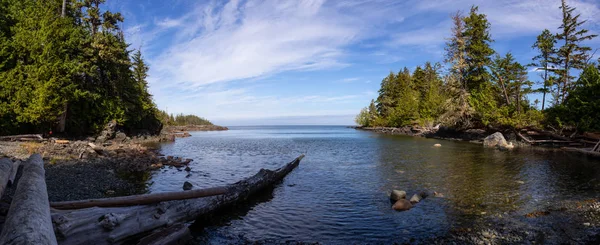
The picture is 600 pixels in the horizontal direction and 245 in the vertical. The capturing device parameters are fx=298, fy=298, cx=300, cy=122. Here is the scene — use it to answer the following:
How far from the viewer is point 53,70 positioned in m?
27.1

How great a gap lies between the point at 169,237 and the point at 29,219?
3.15 m

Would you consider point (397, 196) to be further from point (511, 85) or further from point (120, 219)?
point (511, 85)

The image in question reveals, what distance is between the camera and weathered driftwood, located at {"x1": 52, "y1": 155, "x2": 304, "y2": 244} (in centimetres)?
572

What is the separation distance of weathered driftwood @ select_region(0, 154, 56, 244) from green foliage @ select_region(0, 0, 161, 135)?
26.3 m

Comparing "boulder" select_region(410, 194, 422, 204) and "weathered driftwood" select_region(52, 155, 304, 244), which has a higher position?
"weathered driftwood" select_region(52, 155, 304, 244)

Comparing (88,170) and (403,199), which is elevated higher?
(88,170)

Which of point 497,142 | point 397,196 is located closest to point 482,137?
point 497,142

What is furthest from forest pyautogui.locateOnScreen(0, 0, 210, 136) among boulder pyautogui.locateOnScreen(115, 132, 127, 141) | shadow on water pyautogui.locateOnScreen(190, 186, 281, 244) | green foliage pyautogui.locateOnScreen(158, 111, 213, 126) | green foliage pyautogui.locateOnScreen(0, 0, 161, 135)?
green foliage pyautogui.locateOnScreen(158, 111, 213, 126)

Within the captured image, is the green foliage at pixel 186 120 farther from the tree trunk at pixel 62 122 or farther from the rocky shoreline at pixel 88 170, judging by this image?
the rocky shoreline at pixel 88 170

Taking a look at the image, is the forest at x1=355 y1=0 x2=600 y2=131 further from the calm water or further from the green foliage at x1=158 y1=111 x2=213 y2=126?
the green foliage at x1=158 y1=111 x2=213 y2=126

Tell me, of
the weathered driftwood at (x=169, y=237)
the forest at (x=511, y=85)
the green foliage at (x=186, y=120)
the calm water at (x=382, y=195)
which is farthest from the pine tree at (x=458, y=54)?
the green foliage at (x=186, y=120)

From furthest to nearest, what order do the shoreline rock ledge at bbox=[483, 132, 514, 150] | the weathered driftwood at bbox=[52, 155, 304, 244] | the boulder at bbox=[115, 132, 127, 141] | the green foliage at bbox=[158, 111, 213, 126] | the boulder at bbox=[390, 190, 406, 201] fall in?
the green foliage at bbox=[158, 111, 213, 126], the boulder at bbox=[115, 132, 127, 141], the shoreline rock ledge at bbox=[483, 132, 514, 150], the boulder at bbox=[390, 190, 406, 201], the weathered driftwood at bbox=[52, 155, 304, 244]

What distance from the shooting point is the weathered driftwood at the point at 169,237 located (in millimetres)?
6853

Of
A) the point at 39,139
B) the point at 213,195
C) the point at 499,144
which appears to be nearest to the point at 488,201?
the point at 213,195
